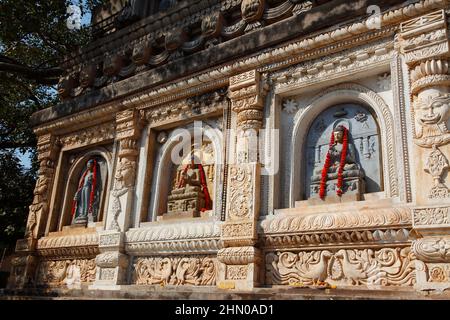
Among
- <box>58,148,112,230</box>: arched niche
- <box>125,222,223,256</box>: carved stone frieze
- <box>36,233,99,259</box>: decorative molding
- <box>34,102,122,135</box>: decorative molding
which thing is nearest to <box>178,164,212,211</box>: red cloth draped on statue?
<box>125,222,223,256</box>: carved stone frieze

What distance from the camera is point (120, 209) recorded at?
813 cm

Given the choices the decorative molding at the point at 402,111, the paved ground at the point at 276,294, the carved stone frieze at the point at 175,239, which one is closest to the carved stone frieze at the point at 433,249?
the paved ground at the point at 276,294

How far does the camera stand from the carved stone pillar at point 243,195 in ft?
20.3

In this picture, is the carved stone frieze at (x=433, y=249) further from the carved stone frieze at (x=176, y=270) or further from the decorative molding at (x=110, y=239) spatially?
the decorative molding at (x=110, y=239)

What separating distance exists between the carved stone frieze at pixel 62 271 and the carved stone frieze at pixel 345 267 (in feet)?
12.9

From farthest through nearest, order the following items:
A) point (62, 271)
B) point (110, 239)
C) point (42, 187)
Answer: point (42, 187)
point (62, 271)
point (110, 239)

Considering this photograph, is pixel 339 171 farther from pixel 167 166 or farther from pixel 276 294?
pixel 167 166

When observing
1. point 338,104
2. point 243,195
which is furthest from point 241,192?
point 338,104

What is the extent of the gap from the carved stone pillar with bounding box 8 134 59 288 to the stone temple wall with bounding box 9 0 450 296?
3cm

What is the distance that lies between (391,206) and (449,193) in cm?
69

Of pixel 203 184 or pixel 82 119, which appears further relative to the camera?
pixel 82 119

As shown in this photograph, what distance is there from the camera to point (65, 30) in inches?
501

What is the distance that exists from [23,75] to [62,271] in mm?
6914

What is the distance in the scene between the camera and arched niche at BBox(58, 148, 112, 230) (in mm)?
9031
